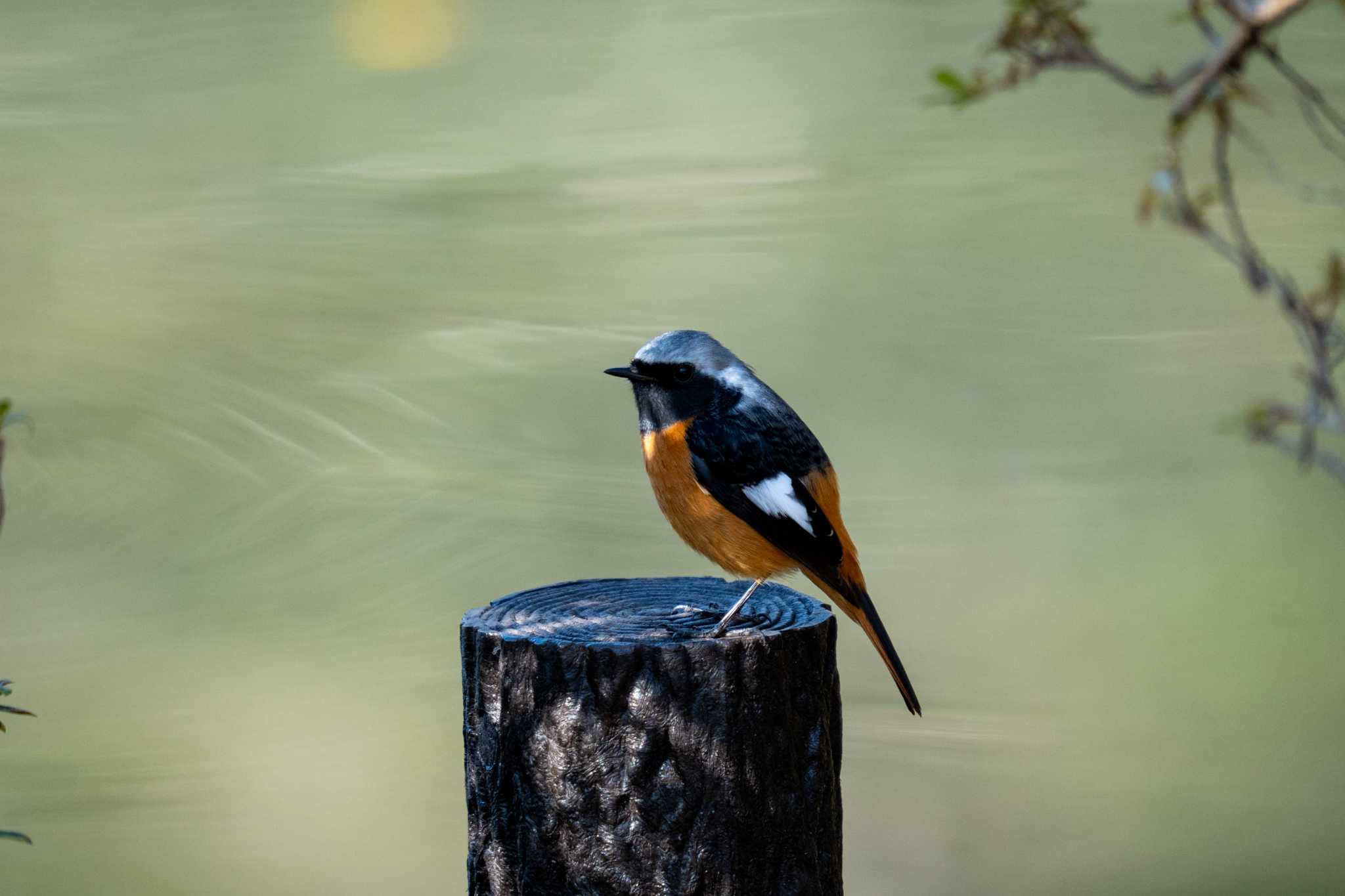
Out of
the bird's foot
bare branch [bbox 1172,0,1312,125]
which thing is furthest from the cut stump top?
bare branch [bbox 1172,0,1312,125]

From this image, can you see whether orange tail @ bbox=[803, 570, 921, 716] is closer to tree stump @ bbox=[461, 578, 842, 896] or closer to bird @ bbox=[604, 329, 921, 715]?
bird @ bbox=[604, 329, 921, 715]

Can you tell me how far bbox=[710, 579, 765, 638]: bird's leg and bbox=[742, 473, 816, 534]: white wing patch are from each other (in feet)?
0.55

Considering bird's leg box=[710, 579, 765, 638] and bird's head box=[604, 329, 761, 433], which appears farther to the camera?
bird's head box=[604, 329, 761, 433]

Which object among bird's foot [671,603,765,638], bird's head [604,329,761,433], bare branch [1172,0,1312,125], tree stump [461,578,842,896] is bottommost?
tree stump [461,578,842,896]

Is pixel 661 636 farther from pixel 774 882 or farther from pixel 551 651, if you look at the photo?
pixel 774 882

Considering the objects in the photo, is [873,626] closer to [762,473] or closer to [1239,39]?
[762,473]

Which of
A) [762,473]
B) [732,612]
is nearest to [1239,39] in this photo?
[762,473]

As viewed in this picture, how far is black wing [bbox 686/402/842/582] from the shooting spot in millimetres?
3041

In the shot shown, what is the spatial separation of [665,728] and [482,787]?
471mm

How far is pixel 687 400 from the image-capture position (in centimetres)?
317

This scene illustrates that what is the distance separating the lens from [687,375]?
3152 mm

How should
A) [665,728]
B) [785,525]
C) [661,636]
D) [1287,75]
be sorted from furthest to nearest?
[785,525]
[661,636]
[665,728]
[1287,75]

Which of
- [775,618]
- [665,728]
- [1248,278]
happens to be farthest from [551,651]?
→ [1248,278]

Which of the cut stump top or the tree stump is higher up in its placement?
the cut stump top
